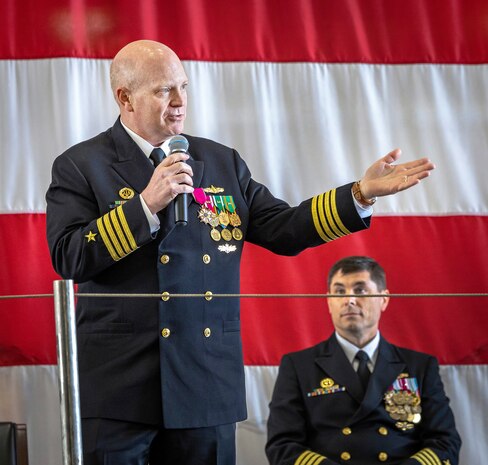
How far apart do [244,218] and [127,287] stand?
333 mm

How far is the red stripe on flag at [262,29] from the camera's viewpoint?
3283 mm

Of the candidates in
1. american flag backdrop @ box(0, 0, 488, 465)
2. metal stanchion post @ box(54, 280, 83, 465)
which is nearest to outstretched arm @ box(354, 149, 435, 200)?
metal stanchion post @ box(54, 280, 83, 465)

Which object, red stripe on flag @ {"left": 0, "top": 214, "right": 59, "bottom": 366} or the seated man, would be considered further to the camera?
red stripe on flag @ {"left": 0, "top": 214, "right": 59, "bottom": 366}

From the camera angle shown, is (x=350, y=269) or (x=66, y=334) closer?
(x=66, y=334)

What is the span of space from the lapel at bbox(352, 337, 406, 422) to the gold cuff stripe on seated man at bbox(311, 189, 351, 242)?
0.26 metres

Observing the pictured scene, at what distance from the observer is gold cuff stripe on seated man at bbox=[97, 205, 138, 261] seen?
203 centimetres

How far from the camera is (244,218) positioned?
229cm

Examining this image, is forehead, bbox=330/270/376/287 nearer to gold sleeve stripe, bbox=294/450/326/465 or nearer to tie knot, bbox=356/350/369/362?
tie knot, bbox=356/350/369/362

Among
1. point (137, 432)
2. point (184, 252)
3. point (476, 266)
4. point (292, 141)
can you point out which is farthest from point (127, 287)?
point (476, 266)

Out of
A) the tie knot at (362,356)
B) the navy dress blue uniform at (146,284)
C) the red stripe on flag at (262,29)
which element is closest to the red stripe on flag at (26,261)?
the red stripe on flag at (262,29)

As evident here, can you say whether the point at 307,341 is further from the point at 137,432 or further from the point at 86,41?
the point at 86,41

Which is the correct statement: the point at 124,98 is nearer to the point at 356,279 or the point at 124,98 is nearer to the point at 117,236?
the point at 117,236

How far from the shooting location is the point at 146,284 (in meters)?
2.12

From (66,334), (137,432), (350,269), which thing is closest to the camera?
(66,334)
